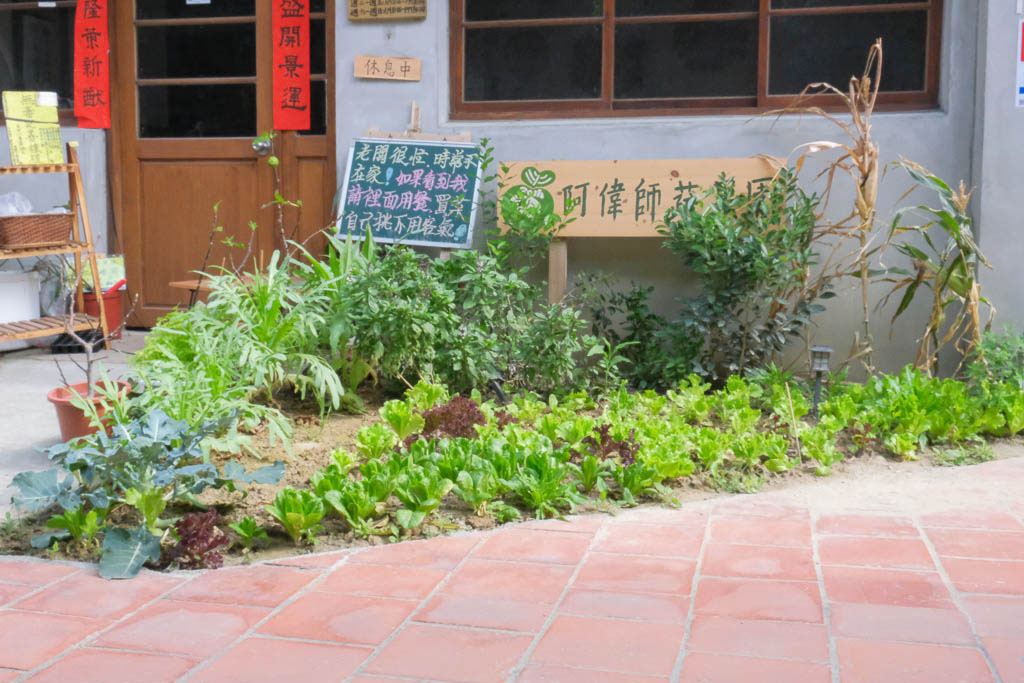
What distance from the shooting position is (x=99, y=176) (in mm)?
6867

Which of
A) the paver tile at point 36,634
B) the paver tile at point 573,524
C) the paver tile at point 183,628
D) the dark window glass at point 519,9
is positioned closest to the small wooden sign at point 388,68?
the dark window glass at point 519,9

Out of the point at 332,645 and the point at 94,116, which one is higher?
the point at 94,116

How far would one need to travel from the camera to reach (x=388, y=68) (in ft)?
19.2

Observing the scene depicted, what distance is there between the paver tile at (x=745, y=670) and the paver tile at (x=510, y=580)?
1.67 ft

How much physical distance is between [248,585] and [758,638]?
1373 millimetres

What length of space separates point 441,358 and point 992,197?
288cm

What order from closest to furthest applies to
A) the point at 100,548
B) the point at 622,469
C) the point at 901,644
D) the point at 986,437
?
the point at 901,644 < the point at 100,548 < the point at 622,469 < the point at 986,437

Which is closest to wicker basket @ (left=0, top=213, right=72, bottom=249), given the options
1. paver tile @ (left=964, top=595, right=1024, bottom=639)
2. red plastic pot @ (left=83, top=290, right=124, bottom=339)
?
red plastic pot @ (left=83, top=290, right=124, bottom=339)

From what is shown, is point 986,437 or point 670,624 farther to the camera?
point 986,437

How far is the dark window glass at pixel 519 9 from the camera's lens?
5.89 m

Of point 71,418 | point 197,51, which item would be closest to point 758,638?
point 71,418

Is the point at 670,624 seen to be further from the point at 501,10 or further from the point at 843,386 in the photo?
the point at 501,10

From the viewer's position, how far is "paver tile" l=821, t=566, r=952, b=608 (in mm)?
2703

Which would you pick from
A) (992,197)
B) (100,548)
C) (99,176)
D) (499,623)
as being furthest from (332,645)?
(99,176)
